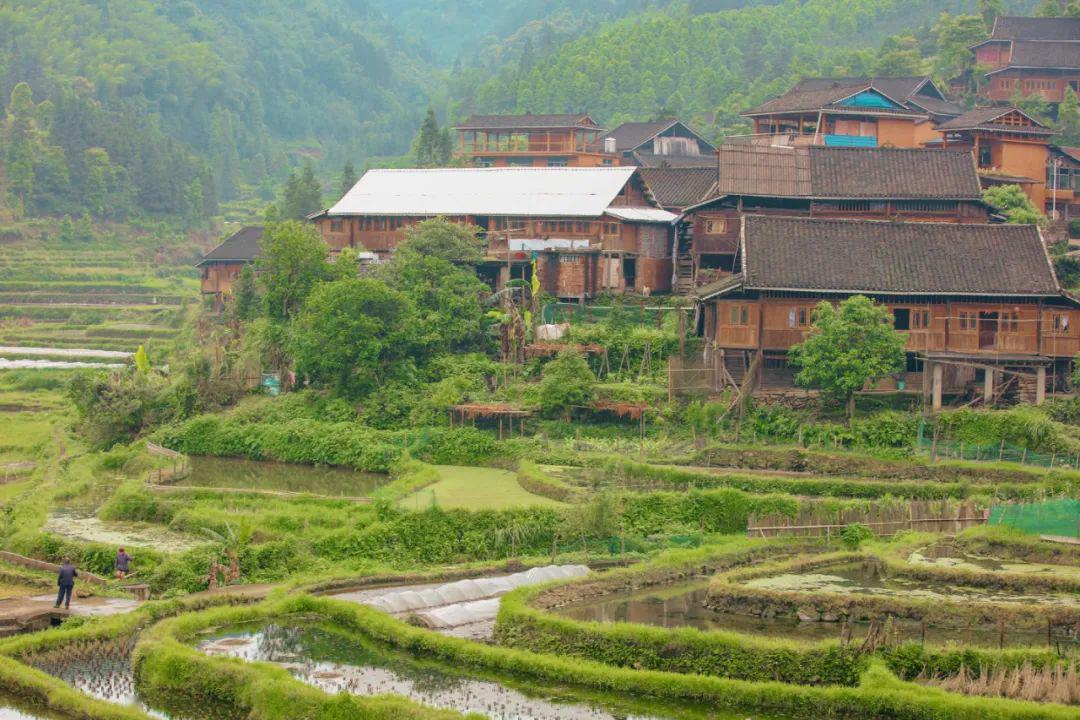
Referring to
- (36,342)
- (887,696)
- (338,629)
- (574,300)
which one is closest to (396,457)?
(574,300)

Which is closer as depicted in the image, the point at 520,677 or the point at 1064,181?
the point at 520,677

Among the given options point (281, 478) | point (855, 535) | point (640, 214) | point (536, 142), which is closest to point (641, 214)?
point (640, 214)

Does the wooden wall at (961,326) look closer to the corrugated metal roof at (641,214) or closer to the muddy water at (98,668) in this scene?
the corrugated metal roof at (641,214)

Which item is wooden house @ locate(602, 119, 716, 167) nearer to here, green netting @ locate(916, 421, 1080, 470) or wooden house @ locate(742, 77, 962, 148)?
wooden house @ locate(742, 77, 962, 148)

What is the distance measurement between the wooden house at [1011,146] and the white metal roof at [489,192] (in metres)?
10.8

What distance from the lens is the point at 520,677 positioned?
846 inches

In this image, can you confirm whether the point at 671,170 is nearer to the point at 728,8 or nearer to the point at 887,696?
the point at 887,696

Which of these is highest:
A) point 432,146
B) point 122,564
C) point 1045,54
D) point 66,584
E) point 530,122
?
point 1045,54

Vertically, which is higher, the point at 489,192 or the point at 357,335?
the point at 489,192

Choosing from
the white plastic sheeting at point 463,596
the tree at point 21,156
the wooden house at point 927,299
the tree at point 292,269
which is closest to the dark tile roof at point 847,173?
the wooden house at point 927,299

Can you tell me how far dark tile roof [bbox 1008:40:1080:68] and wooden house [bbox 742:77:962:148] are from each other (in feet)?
26.8

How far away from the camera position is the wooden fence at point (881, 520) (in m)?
29.3

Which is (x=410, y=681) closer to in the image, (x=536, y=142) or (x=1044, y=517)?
(x=1044, y=517)

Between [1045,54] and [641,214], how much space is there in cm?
2269
